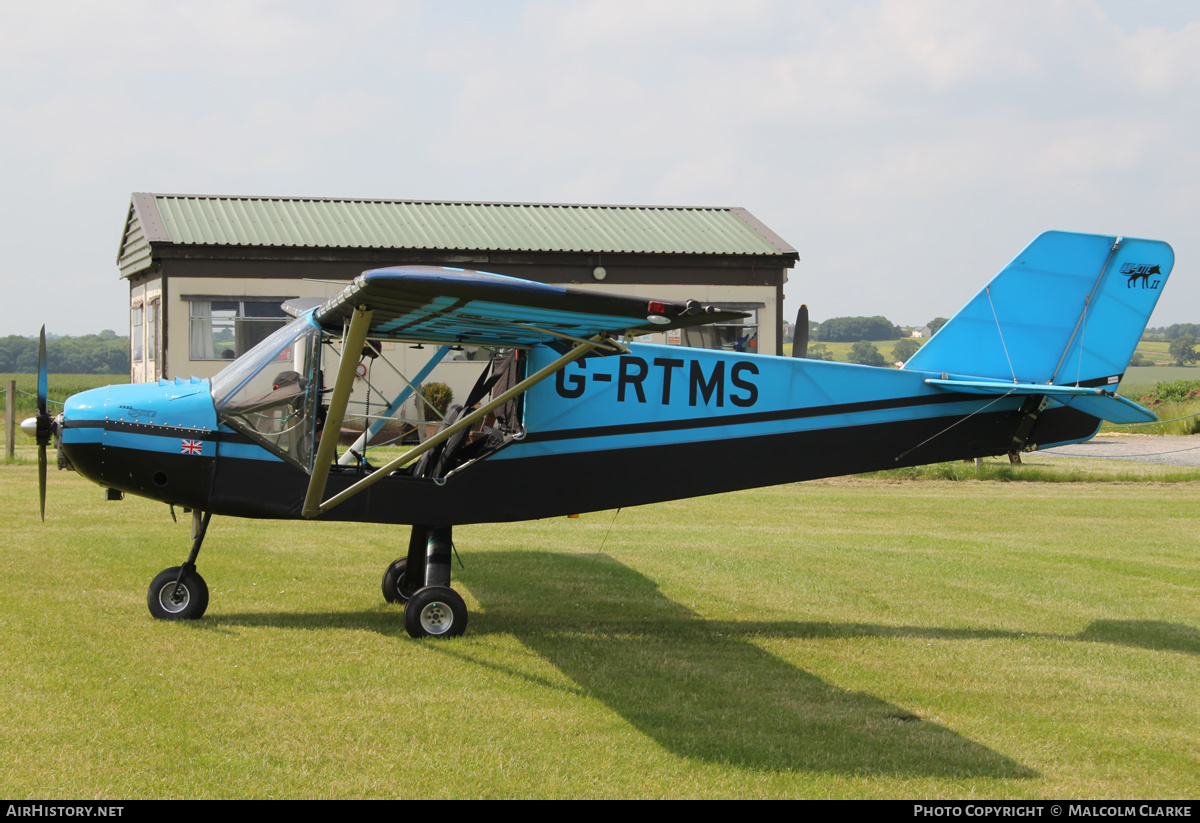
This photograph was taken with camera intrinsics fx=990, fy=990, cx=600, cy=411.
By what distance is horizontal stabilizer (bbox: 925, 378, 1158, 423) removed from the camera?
8.45 meters

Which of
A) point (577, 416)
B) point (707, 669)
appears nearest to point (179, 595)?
point (577, 416)

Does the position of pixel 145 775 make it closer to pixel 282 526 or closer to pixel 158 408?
pixel 158 408

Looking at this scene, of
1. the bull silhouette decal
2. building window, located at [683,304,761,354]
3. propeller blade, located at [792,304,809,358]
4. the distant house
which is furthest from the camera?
the distant house

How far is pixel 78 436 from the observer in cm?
746

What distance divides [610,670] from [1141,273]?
600 centimetres

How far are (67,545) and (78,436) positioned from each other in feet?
14.4

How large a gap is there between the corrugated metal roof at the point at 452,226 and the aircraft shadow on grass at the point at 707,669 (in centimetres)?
1498

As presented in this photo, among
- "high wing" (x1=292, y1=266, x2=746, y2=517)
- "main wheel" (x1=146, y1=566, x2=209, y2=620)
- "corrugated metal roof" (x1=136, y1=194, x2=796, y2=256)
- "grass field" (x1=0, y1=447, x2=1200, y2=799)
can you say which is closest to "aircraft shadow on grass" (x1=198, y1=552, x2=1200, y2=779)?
"grass field" (x1=0, y1=447, x2=1200, y2=799)

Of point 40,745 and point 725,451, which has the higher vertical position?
point 725,451

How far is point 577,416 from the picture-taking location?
8320 mm

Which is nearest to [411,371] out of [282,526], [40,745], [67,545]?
[282,526]

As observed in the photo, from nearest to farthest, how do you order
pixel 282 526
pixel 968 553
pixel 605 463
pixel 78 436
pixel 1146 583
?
pixel 78 436 < pixel 605 463 < pixel 1146 583 < pixel 968 553 < pixel 282 526

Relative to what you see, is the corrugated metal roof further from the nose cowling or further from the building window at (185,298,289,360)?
the nose cowling

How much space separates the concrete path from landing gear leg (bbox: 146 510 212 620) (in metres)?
19.9
